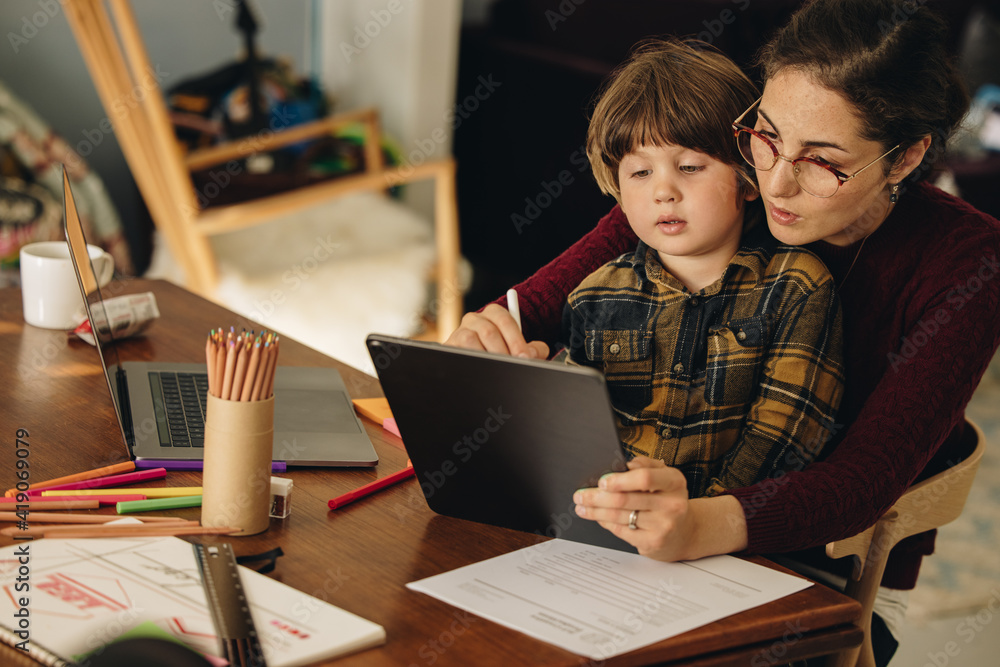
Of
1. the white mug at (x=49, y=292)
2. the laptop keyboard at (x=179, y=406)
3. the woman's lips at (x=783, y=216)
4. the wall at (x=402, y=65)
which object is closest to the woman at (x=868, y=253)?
the woman's lips at (x=783, y=216)

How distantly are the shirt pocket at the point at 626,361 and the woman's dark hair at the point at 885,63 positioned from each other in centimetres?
35

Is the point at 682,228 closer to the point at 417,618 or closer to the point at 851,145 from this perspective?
the point at 851,145

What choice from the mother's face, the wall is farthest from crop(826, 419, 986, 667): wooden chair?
the wall

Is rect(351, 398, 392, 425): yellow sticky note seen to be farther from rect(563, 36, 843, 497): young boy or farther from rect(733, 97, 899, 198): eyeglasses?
rect(733, 97, 899, 198): eyeglasses

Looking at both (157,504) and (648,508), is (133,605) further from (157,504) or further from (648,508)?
(648,508)

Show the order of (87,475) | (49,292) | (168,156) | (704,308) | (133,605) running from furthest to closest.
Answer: (168,156) < (49,292) < (704,308) < (87,475) < (133,605)

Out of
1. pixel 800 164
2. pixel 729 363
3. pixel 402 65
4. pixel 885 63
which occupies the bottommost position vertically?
pixel 729 363

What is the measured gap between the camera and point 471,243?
4.14 m

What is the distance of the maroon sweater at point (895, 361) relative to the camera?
0.97m

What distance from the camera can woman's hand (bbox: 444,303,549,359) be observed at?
1092mm

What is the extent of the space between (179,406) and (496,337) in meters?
0.39

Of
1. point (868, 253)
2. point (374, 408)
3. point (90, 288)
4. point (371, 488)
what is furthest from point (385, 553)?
point (868, 253)

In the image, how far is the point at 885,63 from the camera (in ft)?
3.34

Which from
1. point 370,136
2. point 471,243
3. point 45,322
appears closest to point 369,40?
point 370,136
